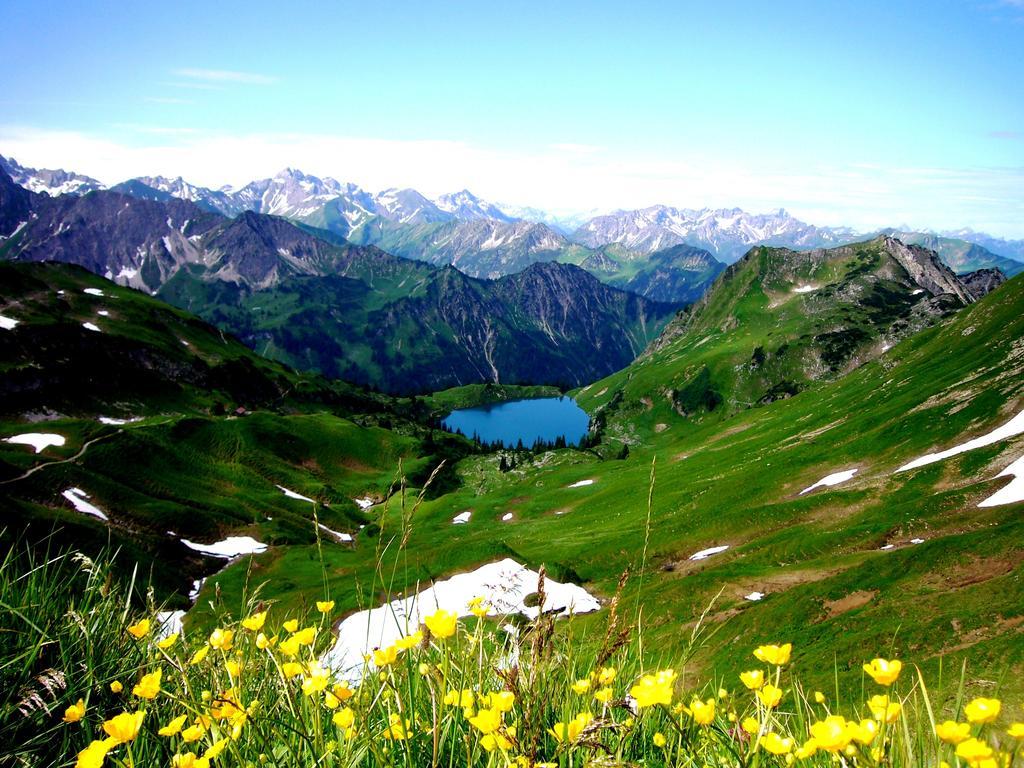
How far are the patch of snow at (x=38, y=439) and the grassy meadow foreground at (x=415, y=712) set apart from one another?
Answer: 345 feet

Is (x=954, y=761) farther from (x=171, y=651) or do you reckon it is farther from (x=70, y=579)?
(x=70, y=579)

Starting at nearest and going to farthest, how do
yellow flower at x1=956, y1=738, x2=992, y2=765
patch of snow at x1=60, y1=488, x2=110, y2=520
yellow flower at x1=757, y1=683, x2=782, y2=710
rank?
1. yellow flower at x1=956, y1=738, x2=992, y2=765
2. yellow flower at x1=757, y1=683, x2=782, y2=710
3. patch of snow at x1=60, y1=488, x2=110, y2=520

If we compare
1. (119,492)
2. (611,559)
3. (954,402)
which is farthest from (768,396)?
(119,492)

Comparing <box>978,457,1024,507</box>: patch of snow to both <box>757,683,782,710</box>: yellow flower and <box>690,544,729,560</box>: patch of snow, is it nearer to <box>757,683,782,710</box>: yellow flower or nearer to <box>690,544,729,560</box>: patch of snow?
<box>690,544,729,560</box>: patch of snow

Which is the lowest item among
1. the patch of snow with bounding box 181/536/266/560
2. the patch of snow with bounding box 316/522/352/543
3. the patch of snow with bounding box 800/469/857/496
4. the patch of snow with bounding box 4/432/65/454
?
the patch of snow with bounding box 316/522/352/543

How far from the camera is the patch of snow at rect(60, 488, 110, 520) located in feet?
240

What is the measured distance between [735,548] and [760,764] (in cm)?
5205

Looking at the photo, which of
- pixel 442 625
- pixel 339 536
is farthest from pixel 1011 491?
pixel 339 536

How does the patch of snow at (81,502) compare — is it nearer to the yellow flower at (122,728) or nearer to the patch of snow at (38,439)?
the patch of snow at (38,439)

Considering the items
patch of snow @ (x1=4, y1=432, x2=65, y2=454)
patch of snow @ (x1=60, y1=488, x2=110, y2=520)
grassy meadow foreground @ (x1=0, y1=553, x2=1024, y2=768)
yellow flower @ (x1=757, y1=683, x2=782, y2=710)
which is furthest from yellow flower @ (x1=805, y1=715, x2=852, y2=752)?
patch of snow @ (x1=4, y1=432, x2=65, y2=454)

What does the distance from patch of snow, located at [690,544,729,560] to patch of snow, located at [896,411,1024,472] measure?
18.3 meters

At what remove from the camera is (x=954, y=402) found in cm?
6353

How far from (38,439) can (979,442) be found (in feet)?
406

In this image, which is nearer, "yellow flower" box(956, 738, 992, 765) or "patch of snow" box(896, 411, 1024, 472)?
"yellow flower" box(956, 738, 992, 765)
